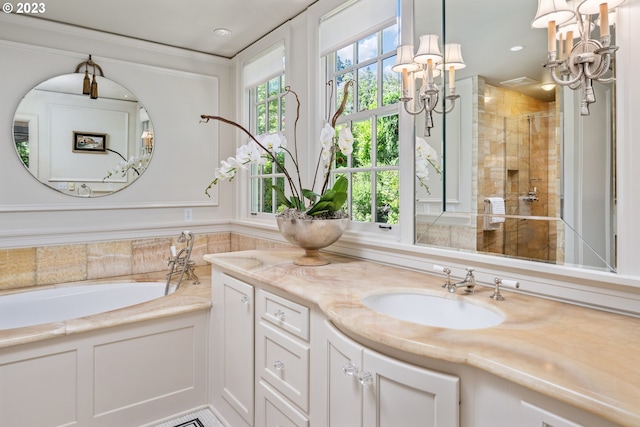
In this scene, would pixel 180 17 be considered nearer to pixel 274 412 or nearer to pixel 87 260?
pixel 87 260

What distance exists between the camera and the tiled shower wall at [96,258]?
96.8 inches

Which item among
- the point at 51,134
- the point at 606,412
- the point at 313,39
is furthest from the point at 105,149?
the point at 606,412

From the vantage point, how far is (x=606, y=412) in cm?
64

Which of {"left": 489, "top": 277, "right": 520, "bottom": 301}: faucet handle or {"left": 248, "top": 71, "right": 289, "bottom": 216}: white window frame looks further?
{"left": 248, "top": 71, "right": 289, "bottom": 216}: white window frame

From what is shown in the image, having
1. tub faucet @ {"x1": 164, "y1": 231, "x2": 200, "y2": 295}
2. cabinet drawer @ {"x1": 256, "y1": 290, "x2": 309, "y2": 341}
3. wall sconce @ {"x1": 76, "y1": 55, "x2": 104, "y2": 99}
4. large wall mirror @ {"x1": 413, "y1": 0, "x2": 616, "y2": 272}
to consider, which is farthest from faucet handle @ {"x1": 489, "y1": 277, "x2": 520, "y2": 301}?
wall sconce @ {"x1": 76, "y1": 55, "x2": 104, "y2": 99}

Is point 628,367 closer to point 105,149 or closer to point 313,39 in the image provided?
point 313,39

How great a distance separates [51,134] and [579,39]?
2.95 meters

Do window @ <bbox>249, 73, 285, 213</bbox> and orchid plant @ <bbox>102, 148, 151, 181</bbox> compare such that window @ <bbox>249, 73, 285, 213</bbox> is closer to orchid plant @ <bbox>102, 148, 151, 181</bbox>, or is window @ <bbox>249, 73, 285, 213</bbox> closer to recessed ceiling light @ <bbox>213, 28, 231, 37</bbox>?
recessed ceiling light @ <bbox>213, 28, 231, 37</bbox>

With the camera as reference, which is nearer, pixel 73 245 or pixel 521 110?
pixel 521 110

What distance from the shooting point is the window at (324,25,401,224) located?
6.36 feet

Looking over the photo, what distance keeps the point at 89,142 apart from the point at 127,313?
52.9 inches

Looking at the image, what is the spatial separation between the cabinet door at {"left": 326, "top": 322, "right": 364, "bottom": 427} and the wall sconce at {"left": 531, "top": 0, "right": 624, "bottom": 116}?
3.34 ft

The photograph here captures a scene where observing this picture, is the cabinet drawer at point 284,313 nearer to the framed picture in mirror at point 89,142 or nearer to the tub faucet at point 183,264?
the tub faucet at point 183,264

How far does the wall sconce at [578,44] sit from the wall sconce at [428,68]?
393mm
